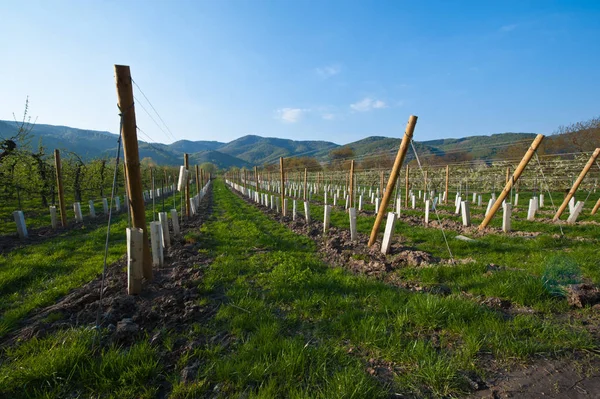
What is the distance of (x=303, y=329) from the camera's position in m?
3.09

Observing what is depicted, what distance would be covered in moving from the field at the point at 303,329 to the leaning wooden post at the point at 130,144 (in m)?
1.18

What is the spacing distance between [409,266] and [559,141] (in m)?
35.0

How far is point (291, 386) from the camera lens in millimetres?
2141

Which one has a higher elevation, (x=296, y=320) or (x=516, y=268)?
(x=516, y=268)

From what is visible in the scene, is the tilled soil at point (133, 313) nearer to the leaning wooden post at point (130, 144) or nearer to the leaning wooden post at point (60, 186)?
the leaning wooden post at point (130, 144)

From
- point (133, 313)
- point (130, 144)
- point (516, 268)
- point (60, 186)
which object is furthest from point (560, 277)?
point (60, 186)

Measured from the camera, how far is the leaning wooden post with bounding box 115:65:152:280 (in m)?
3.89

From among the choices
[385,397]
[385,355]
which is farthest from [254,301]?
[385,397]

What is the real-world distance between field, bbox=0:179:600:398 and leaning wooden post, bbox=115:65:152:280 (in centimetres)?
118

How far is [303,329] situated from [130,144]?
3.66m

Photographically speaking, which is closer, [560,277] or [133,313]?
[133,313]

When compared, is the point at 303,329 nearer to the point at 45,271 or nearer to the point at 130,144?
the point at 130,144

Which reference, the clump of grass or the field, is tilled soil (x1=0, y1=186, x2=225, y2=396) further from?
the clump of grass

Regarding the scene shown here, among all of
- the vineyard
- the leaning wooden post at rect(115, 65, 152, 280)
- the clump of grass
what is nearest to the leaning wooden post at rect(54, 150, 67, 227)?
the vineyard
